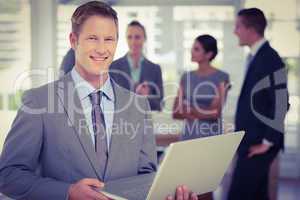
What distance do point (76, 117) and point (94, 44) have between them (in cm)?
25

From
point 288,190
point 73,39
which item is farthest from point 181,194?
point 288,190

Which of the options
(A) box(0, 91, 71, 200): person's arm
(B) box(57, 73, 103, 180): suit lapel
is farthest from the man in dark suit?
(A) box(0, 91, 71, 200): person's arm

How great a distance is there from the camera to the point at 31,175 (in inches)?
53.1

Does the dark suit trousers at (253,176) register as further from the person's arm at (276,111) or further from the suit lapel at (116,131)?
the suit lapel at (116,131)

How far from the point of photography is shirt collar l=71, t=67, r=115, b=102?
146cm

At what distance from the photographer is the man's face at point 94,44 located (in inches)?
57.3

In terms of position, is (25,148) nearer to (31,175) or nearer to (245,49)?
(31,175)

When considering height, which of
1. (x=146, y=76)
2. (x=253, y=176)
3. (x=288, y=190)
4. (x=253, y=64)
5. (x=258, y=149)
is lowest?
(x=288, y=190)

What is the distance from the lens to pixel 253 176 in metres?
2.88

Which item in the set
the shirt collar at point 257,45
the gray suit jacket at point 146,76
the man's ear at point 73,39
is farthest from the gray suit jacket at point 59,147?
the gray suit jacket at point 146,76

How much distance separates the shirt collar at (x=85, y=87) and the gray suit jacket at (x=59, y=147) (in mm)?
19

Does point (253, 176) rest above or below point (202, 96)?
below

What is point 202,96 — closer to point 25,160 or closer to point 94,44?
point 94,44

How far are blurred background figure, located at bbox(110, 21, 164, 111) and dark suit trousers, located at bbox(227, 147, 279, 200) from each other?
892 millimetres
